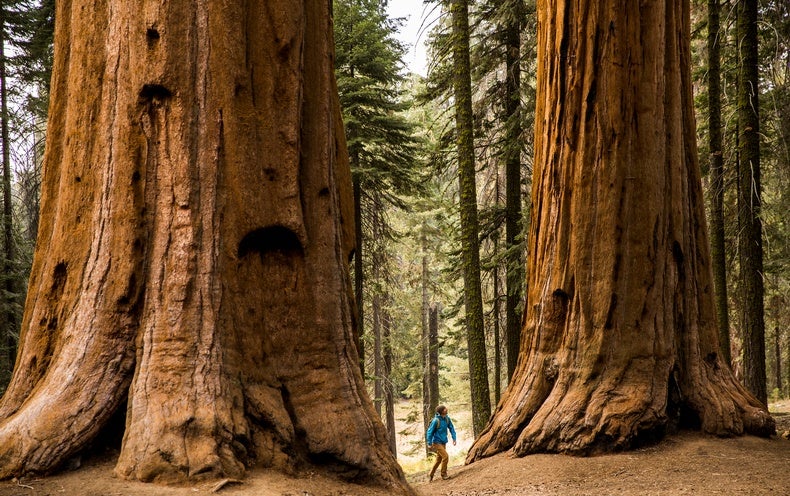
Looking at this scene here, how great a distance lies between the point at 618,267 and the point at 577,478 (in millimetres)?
2683

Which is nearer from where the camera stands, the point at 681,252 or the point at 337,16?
the point at 681,252

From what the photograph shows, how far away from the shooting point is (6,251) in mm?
16109

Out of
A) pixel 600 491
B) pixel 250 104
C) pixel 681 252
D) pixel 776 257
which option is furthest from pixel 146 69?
pixel 776 257

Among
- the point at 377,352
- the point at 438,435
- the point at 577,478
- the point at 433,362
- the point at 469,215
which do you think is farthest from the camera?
the point at 433,362

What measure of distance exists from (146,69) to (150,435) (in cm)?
260

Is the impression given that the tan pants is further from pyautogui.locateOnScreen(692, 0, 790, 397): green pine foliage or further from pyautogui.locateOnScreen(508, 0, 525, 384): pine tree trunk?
pyautogui.locateOnScreen(692, 0, 790, 397): green pine foliage

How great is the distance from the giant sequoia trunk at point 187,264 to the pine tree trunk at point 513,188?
10.2 meters

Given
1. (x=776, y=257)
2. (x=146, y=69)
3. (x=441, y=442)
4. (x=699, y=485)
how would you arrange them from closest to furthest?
(x=146, y=69) < (x=699, y=485) < (x=441, y=442) < (x=776, y=257)

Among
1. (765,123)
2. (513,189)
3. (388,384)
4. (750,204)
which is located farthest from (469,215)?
(388,384)

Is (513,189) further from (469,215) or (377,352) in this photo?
(377,352)

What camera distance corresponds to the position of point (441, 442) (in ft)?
34.4

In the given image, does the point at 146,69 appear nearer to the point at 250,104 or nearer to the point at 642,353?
the point at 250,104

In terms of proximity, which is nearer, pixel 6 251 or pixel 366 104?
pixel 366 104

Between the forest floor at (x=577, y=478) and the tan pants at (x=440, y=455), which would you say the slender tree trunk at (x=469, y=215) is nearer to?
the tan pants at (x=440, y=455)
